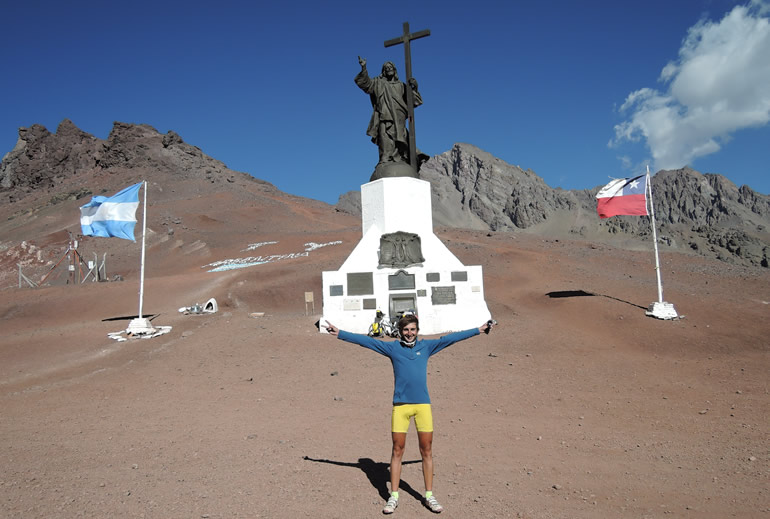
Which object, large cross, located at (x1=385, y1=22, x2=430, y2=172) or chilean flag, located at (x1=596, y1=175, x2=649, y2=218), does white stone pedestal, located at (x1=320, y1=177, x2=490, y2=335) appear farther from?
chilean flag, located at (x1=596, y1=175, x2=649, y2=218)

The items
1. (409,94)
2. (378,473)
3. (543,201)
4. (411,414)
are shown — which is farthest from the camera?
(543,201)

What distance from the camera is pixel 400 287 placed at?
12.4 meters

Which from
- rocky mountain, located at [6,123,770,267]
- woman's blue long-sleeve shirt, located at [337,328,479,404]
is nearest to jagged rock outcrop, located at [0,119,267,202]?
rocky mountain, located at [6,123,770,267]

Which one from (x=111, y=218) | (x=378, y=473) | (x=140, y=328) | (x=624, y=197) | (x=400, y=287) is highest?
(x=624, y=197)

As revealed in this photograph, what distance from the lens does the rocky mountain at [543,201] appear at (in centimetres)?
9969

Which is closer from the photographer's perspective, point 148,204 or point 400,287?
point 400,287

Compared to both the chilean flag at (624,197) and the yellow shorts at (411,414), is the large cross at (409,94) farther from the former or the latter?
the yellow shorts at (411,414)

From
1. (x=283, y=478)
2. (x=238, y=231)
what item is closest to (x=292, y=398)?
(x=283, y=478)

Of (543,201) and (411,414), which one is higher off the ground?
(543,201)

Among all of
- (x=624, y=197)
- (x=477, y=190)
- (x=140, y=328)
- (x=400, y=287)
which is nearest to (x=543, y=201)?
(x=477, y=190)

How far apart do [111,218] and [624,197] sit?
12935mm

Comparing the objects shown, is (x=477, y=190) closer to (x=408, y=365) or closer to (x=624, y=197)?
(x=624, y=197)

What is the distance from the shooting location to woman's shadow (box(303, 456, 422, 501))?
176 inches

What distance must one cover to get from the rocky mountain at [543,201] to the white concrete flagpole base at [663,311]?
74.6 metres
